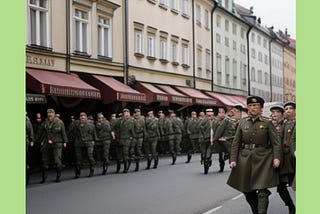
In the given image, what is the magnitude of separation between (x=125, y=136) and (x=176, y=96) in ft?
30.7

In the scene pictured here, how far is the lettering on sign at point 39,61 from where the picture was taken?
16.9 m

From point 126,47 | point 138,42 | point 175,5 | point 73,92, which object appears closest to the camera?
point 73,92

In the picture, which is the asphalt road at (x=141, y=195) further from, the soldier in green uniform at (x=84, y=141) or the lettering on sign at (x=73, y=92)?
the lettering on sign at (x=73, y=92)

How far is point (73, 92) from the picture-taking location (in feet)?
57.8

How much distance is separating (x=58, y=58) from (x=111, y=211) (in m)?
10.1

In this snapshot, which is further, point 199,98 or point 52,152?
point 199,98

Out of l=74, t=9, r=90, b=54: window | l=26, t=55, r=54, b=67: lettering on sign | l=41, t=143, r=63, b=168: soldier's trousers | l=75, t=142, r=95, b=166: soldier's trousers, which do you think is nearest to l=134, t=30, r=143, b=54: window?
l=74, t=9, r=90, b=54: window

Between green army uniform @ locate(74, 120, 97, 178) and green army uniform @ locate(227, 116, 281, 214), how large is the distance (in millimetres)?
7926

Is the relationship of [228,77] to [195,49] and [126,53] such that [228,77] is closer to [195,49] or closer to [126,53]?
[195,49]

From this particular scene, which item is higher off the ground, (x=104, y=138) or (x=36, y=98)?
(x=36, y=98)

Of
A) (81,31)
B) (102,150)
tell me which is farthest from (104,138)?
(81,31)

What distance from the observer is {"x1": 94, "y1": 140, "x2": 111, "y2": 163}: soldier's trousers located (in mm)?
17016

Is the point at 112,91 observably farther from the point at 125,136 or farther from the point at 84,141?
the point at 84,141

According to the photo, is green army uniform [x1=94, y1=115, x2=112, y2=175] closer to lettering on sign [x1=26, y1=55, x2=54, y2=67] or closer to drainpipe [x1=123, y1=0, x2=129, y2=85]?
lettering on sign [x1=26, y1=55, x2=54, y2=67]
